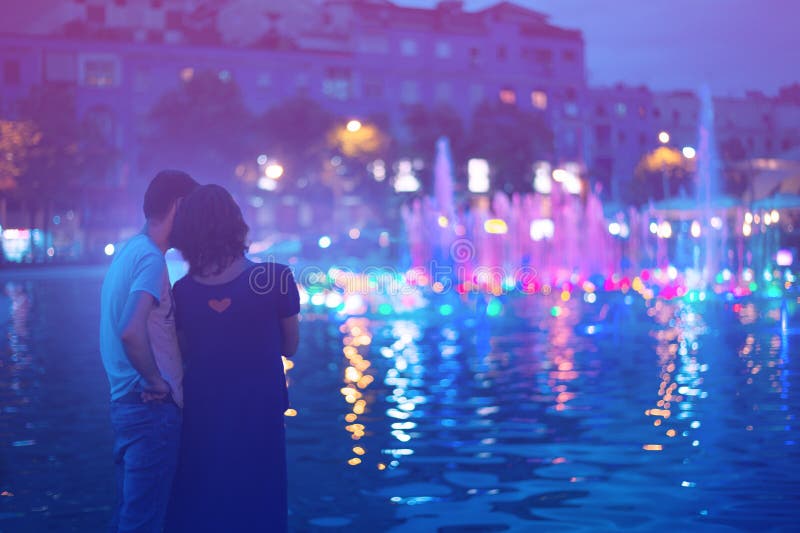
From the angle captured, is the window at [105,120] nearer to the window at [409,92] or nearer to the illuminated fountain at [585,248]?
the illuminated fountain at [585,248]

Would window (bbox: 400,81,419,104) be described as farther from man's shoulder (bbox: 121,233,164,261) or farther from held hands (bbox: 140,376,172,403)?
held hands (bbox: 140,376,172,403)

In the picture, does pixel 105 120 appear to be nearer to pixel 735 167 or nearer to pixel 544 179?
pixel 544 179

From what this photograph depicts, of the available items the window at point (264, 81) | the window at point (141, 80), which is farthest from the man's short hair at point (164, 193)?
the window at point (264, 81)

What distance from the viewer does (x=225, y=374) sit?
4.52 m

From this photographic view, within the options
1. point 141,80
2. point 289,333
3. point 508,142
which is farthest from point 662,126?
point 289,333

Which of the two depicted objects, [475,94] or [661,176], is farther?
[661,176]

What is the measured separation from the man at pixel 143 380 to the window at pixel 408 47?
70335 mm

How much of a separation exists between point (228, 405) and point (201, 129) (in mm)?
54617

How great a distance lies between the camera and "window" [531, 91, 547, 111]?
261 ft

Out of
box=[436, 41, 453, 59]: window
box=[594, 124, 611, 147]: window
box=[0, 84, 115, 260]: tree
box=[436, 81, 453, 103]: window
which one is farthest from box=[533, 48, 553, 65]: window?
box=[0, 84, 115, 260]: tree

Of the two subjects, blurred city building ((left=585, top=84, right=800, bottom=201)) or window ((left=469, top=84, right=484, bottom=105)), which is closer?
window ((left=469, top=84, right=484, bottom=105))

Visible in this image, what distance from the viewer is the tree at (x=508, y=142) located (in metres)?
66.4

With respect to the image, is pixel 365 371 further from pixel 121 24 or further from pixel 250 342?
pixel 121 24

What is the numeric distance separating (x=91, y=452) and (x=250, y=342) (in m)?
4.59
